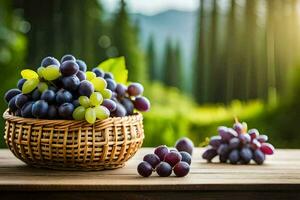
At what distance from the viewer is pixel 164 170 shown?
1753 mm

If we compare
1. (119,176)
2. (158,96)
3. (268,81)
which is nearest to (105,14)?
(158,96)

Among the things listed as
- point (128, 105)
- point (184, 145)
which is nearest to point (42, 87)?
point (128, 105)

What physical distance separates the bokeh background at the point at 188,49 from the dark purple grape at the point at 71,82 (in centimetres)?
193

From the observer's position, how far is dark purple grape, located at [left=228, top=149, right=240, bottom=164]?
6.58ft

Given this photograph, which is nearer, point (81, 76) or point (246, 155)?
point (81, 76)

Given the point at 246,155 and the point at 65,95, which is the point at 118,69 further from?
the point at 246,155

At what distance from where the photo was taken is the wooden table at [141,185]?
162 cm

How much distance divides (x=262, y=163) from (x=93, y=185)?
0.62 m

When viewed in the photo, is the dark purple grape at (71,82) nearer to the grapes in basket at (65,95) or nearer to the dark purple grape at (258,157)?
the grapes in basket at (65,95)

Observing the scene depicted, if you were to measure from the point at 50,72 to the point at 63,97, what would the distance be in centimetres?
8

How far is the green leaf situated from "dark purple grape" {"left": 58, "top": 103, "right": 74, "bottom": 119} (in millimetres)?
293

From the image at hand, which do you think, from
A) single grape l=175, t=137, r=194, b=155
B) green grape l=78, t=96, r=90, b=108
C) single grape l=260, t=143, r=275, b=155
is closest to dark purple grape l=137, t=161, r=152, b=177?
green grape l=78, t=96, r=90, b=108

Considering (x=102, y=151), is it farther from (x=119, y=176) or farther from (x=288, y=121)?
(x=288, y=121)

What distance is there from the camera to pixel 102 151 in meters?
1.81
